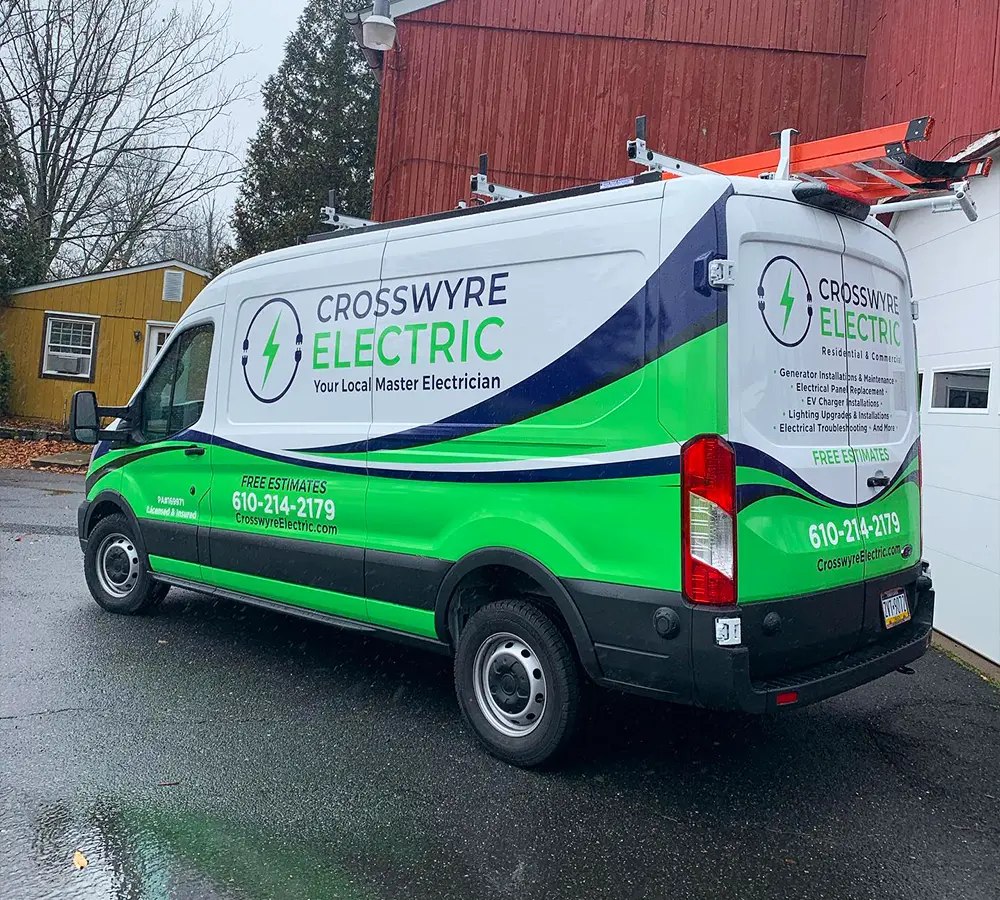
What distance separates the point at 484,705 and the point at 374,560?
95 cm

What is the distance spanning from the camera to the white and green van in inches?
145

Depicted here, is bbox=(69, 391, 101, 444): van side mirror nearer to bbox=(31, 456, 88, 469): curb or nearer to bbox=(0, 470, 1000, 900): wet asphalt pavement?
bbox=(0, 470, 1000, 900): wet asphalt pavement

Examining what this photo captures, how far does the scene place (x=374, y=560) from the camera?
4.85 metres

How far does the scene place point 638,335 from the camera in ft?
12.6

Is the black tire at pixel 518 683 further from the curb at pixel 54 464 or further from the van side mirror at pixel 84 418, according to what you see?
the curb at pixel 54 464

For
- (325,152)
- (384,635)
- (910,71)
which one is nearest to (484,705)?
(384,635)

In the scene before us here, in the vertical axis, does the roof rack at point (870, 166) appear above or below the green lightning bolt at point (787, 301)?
above

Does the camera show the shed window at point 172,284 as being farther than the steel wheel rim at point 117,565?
Yes

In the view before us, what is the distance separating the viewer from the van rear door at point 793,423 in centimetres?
371

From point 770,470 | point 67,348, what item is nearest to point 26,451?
point 67,348

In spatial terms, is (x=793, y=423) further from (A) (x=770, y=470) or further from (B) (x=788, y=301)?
(B) (x=788, y=301)

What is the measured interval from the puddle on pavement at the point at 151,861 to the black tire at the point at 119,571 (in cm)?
298

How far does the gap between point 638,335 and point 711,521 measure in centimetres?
80

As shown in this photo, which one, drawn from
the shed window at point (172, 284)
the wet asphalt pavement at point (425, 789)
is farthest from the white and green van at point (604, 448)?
the shed window at point (172, 284)
